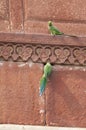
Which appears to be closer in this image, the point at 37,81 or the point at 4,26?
the point at 37,81

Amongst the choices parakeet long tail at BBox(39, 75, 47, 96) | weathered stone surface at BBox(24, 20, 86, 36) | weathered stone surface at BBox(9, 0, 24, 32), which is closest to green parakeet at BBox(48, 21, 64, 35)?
weathered stone surface at BBox(24, 20, 86, 36)

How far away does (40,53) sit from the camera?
552 centimetres

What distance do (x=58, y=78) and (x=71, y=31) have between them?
377mm

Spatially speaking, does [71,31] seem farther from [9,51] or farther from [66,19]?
[9,51]

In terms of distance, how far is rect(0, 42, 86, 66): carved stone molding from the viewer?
18.1 feet

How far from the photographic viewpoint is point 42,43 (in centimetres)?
552

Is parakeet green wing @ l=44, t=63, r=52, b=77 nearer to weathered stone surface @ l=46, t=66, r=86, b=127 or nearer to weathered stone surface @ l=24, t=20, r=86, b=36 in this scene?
weathered stone surface @ l=46, t=66, r=86, b=127

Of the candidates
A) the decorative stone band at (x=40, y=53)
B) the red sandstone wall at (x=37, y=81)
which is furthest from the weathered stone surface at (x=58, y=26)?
the decorative stone band at (x=40, y=53)

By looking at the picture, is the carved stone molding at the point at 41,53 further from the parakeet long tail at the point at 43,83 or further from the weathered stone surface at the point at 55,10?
the weathered stone surface at the point at 55,10

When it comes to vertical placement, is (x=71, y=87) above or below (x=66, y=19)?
below

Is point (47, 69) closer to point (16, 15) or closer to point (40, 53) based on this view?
point (40, 53)

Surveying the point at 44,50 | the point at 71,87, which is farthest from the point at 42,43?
the point at 71,87

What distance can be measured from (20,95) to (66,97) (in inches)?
13.3

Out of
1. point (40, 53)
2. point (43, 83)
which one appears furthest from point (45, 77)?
point (40, 53)
